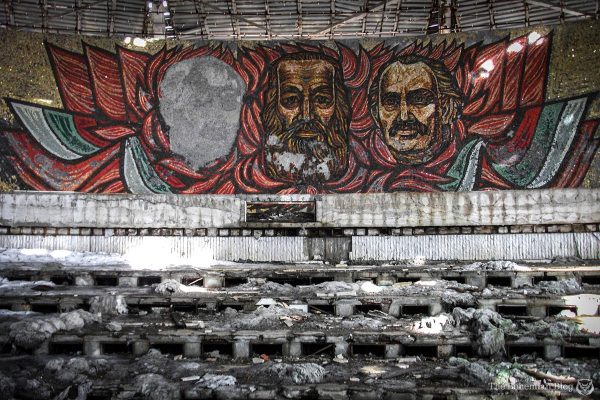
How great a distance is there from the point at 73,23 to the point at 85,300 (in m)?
12.4

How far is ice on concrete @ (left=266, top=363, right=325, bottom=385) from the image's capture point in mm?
4051

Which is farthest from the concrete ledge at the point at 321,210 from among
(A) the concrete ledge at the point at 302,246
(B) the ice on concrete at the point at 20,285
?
(B) the ice on concrete at the point at 20,285

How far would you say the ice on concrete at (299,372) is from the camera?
4.05 metres

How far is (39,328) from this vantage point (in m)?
4.87

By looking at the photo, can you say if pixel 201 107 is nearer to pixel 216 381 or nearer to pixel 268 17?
pixel 268 17

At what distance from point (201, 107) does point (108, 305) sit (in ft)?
25.2

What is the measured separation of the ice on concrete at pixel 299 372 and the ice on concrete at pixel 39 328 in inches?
96.2

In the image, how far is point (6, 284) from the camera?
731cm

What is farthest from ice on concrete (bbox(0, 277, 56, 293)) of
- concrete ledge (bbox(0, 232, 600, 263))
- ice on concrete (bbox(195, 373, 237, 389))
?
ice on concrete (bbox(195, 373, 237, 389))

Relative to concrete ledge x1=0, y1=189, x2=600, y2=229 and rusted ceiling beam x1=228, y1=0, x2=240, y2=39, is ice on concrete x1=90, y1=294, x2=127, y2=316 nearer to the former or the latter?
concrete ledge x1=0, y1=189, x2=600, y2=229

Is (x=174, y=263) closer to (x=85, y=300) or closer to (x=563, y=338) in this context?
(x=85, y=300)

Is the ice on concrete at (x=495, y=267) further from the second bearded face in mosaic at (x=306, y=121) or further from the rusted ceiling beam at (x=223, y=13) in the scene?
the rusted ceiling beam at (x=223, y=13)

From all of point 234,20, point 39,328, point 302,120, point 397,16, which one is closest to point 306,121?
point 302,120

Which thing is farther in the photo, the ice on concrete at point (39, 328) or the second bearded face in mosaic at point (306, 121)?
the second bearded face in mosaic at point (306, 121)
